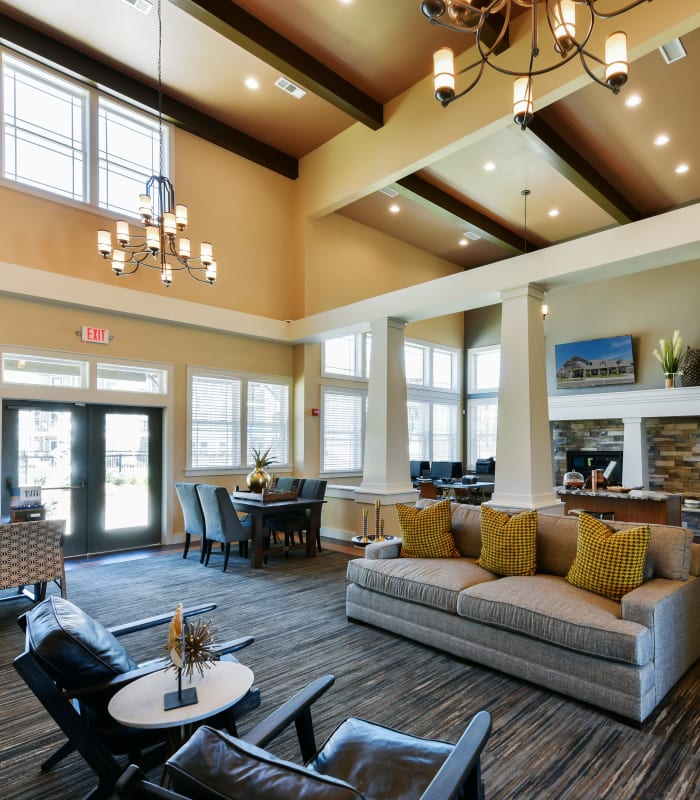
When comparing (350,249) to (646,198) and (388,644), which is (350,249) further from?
(388,644)

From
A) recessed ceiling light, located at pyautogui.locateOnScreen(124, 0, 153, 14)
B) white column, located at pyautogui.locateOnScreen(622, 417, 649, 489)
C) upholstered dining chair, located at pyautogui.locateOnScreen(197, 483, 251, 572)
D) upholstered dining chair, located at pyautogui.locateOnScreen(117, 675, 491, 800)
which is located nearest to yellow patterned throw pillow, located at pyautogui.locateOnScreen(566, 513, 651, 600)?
upholstered dining chair, located at pyautogui.locateOnScreen(117, 675, 491, 800)

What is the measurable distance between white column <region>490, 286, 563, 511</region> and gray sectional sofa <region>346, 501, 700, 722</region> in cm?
161

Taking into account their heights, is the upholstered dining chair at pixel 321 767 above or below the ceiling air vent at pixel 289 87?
below

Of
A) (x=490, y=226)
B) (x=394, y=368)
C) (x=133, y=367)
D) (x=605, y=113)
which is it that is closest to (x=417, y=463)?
(x=394, y=368)

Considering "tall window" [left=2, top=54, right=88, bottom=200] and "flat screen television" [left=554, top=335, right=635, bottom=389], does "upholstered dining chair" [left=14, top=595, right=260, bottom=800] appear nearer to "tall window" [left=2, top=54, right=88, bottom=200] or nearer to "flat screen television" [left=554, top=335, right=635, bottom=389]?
"tall window" [left=2, top=54, right=88, bottom=200]

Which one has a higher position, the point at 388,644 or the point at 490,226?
the point at 490,226

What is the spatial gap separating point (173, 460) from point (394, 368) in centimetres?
339

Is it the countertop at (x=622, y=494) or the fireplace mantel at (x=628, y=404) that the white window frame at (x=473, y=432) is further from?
the countertop at (x=622, y=494)

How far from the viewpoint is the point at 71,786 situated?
2.23m

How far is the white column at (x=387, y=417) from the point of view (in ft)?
22.9

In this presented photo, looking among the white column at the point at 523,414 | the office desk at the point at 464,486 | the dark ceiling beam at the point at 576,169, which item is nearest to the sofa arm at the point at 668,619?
the white column at the point at 523,414

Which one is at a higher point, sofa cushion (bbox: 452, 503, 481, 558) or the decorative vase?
the decorative vase

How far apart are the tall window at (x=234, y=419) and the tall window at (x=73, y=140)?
272 centimetres

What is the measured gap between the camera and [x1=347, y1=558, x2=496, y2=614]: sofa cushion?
3.46m
